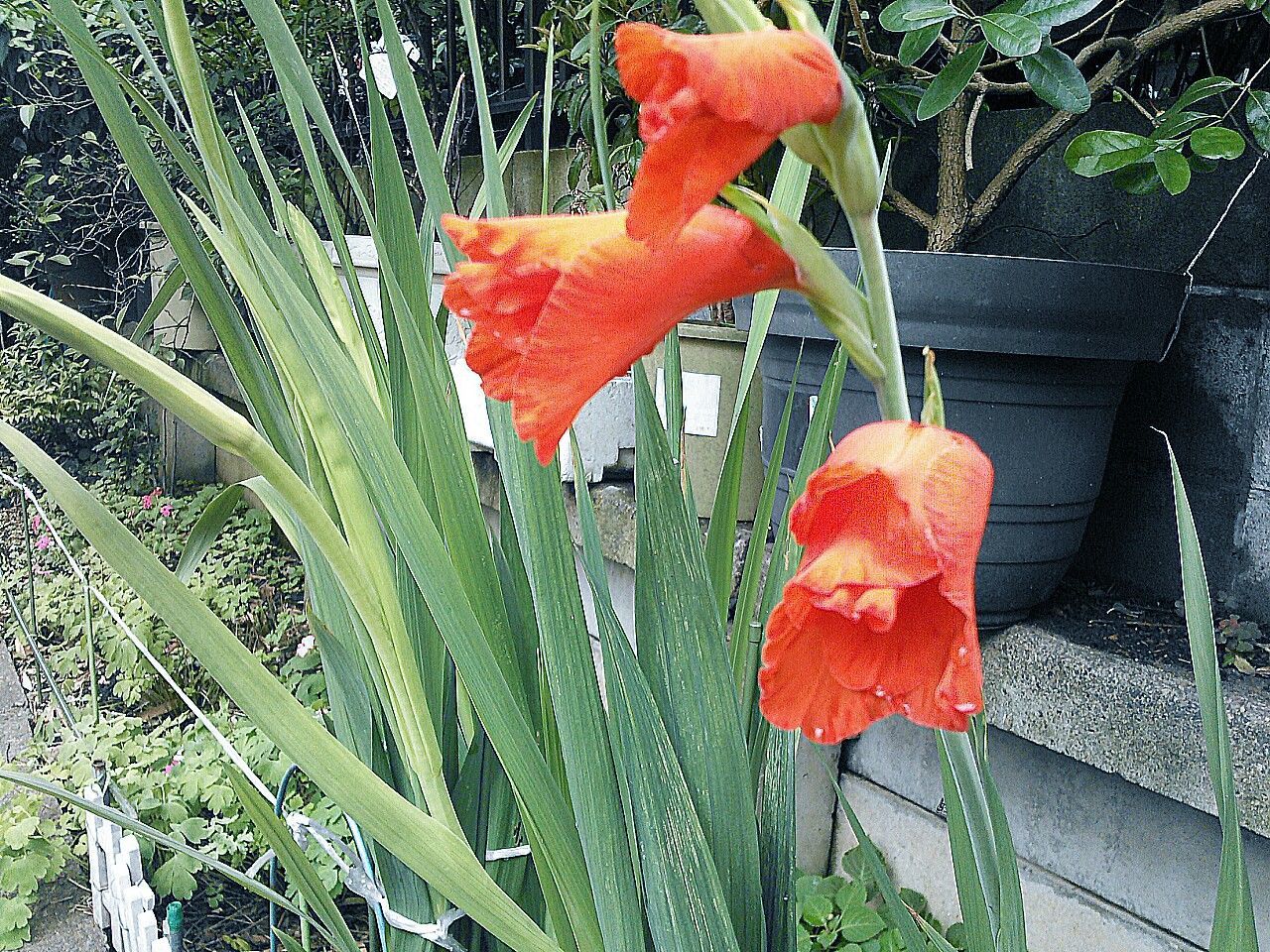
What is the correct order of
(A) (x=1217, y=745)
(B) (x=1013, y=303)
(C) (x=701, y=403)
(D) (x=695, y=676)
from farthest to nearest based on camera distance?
(C) (x=701, y=403)
(B) (x=1013, y=303)
(D) (x=695, y=676)
(A) (x=1217, y=745)

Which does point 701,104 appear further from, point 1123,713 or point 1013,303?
point 1123,713

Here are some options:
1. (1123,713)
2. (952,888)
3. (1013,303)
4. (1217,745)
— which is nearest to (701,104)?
(1217,745)

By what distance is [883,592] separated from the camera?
0.27 m

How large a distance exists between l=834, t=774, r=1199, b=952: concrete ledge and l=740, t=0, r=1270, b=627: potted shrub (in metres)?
0.36

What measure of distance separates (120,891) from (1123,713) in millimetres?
1222

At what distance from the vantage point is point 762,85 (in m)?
0.25

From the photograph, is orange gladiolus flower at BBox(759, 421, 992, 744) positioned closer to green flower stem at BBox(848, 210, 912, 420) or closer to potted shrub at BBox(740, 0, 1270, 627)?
green flower stem at BBox(848, 210, 912, 420)

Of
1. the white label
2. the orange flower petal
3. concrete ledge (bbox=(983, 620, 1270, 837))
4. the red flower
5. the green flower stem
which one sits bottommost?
concrete ledge (bbox=(983, 620, 1270, 837))

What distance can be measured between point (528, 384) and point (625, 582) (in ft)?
4.63

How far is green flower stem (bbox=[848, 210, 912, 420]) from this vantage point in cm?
29

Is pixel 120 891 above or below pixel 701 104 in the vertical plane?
below

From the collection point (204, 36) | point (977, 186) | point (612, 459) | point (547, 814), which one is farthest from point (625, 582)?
point (204, 36)

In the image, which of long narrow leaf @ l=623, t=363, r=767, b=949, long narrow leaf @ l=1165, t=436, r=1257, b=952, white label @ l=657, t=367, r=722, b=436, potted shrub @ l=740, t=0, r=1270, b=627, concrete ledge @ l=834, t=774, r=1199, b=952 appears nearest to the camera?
long narrow leaf @ l=1165, t=436, r=1257, b=952

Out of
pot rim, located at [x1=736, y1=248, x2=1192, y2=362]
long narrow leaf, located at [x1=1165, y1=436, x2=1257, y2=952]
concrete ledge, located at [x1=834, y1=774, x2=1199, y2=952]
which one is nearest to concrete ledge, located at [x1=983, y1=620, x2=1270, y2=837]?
concrete ledge, located at [x1=834, y1=774, x2=1199, y2=952]
